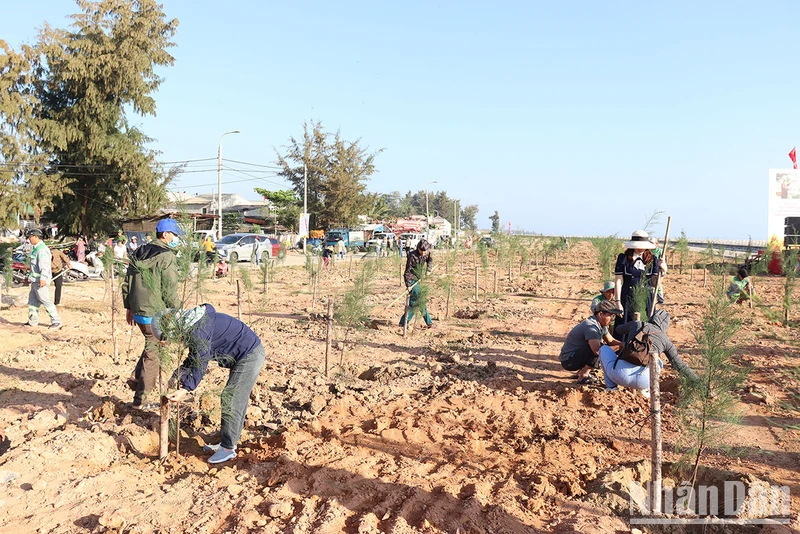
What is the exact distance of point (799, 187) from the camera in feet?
65.4

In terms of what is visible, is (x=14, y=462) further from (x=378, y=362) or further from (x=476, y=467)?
(x=378, y=362)

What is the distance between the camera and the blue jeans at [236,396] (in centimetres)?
437

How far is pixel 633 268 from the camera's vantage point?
6.72 meters

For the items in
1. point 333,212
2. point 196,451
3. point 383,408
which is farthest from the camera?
point 333,212

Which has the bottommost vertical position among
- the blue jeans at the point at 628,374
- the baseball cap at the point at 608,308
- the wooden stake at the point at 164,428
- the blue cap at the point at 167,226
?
the wooden stake at the point at 164,428

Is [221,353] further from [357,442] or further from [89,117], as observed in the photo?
[89,117]

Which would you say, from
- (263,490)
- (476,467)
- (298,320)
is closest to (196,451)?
(263,490)

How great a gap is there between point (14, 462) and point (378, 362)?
448 centimetres

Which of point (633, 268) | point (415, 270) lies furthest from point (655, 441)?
point (415, 270)

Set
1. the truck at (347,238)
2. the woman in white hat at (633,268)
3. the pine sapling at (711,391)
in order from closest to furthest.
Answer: the pine sapling at (711,391), the woman in white hat at (633,268), the truck at (347,238)

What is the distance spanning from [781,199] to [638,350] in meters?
18.7

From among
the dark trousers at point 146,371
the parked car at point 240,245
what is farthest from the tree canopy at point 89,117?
the dark trousers at point 146,371

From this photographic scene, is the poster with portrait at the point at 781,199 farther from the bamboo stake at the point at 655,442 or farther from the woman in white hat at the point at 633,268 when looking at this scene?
the bamboo stake at the point at 655,442

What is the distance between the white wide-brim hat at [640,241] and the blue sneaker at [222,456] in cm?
480
